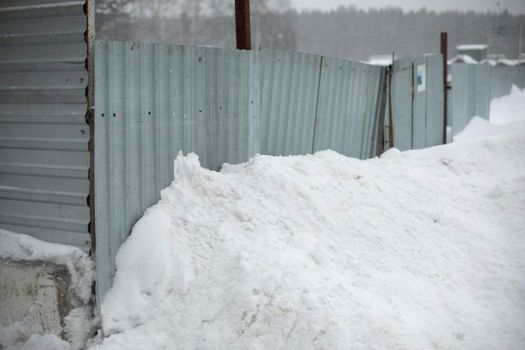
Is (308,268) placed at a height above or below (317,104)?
below

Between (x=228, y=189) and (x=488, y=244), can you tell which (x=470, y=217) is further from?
(x=228, y=189)

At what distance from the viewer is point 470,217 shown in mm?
6395

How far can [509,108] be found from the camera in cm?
2202

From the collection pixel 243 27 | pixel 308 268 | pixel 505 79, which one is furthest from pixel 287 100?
pixel 505 79

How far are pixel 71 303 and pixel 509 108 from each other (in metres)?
21.2

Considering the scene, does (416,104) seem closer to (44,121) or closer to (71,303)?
(44,121)

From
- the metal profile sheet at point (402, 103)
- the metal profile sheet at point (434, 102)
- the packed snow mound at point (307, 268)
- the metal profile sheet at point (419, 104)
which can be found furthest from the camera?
the metal profile sheet at point (434, 102)

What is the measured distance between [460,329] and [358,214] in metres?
1.66

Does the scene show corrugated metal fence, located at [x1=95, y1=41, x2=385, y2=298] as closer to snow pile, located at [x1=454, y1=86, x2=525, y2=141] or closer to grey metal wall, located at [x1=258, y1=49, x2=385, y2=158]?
grey metal wall, located at [x1=258, y1=49, x2=385, y2=158]

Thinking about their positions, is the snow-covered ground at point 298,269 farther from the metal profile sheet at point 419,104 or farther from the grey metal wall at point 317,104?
the metal profile sheet at point 419,104

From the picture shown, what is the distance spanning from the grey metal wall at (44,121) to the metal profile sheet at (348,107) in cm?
381

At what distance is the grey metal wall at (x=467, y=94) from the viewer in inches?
507

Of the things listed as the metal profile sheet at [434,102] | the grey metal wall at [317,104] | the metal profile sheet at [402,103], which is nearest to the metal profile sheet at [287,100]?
the grey metal wall at [317,104]

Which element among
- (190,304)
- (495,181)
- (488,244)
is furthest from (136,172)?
(495,181)
